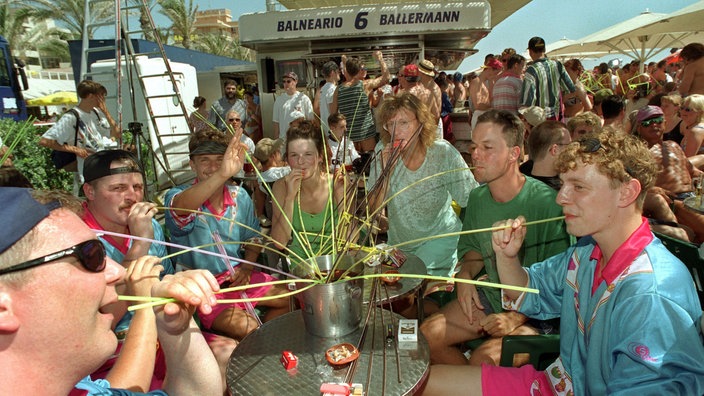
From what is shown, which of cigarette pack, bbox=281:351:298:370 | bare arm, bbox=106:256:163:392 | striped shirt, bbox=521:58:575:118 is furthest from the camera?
striped shirt, bbox=521:58:575:118

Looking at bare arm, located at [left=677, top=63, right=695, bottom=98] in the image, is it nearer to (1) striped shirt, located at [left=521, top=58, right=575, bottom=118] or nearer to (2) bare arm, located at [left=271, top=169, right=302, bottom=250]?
(1) striped shirt, located at [left=521, top=58, right=575, bottom=118]

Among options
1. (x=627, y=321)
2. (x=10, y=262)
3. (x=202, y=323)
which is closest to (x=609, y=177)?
(x=627, y=321)

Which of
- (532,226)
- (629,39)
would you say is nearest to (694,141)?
(532,226)

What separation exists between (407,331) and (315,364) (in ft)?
1.32

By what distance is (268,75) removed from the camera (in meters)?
7.98

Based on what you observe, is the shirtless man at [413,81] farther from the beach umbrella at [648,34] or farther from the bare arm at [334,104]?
the beach umbrella at [648,34]

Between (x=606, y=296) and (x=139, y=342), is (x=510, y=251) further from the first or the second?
(x=139, y=342)

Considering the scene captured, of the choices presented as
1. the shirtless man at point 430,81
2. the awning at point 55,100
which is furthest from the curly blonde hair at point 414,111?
the awning at point 55,100

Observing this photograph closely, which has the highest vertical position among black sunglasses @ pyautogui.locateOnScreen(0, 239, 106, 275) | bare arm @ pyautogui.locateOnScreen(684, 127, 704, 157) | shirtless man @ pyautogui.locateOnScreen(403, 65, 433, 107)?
shirtless man @ pyautogui.locateOnScreen(403, 65, 433, 107)

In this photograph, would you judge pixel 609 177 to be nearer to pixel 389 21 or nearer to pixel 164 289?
pixel 164 289

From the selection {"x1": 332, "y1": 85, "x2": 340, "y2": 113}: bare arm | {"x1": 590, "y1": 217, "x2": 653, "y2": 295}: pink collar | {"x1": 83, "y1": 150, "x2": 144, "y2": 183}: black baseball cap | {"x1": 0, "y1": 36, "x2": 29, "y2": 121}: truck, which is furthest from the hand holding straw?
{"x1": 0, "y1": 36, "x2": 29, "y2": 121}: truck

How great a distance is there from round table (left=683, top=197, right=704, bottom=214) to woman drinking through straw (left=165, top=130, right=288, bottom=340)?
2875 mm

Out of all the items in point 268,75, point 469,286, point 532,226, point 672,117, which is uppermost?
point 268,75

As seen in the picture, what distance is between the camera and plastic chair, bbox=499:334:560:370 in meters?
2.03
